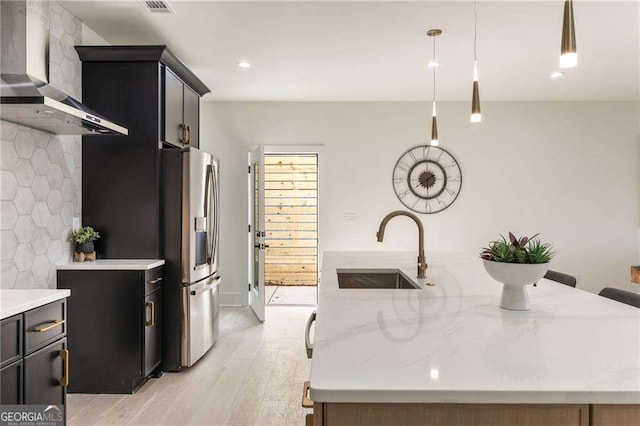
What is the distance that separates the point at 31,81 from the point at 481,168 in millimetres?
4668

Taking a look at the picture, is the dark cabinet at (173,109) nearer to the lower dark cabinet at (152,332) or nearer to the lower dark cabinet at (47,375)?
the lower dark cabinet at (152,332)

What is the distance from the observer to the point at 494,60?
3559 mm

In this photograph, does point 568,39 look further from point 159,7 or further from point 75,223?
point 75,223

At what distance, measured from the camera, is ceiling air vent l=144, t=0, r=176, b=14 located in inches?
99.3

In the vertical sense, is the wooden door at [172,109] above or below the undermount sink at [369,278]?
above

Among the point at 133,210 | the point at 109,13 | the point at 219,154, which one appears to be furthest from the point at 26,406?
the point at 219,154

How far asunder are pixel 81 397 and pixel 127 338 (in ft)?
1.54

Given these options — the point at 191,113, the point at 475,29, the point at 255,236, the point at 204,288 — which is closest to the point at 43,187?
the point at 204,288

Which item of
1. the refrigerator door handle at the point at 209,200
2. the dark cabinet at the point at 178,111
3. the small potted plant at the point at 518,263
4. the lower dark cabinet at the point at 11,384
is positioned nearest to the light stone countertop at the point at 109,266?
the refrigerator door handle at the point at 209,200

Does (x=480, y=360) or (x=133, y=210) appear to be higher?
(x=133, y=210)

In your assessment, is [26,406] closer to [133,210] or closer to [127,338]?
[127,338]

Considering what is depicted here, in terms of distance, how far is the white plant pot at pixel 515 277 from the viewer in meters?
1.30

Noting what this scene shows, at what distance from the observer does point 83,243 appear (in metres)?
2.77

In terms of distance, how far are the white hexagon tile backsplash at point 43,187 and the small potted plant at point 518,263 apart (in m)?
2.50
